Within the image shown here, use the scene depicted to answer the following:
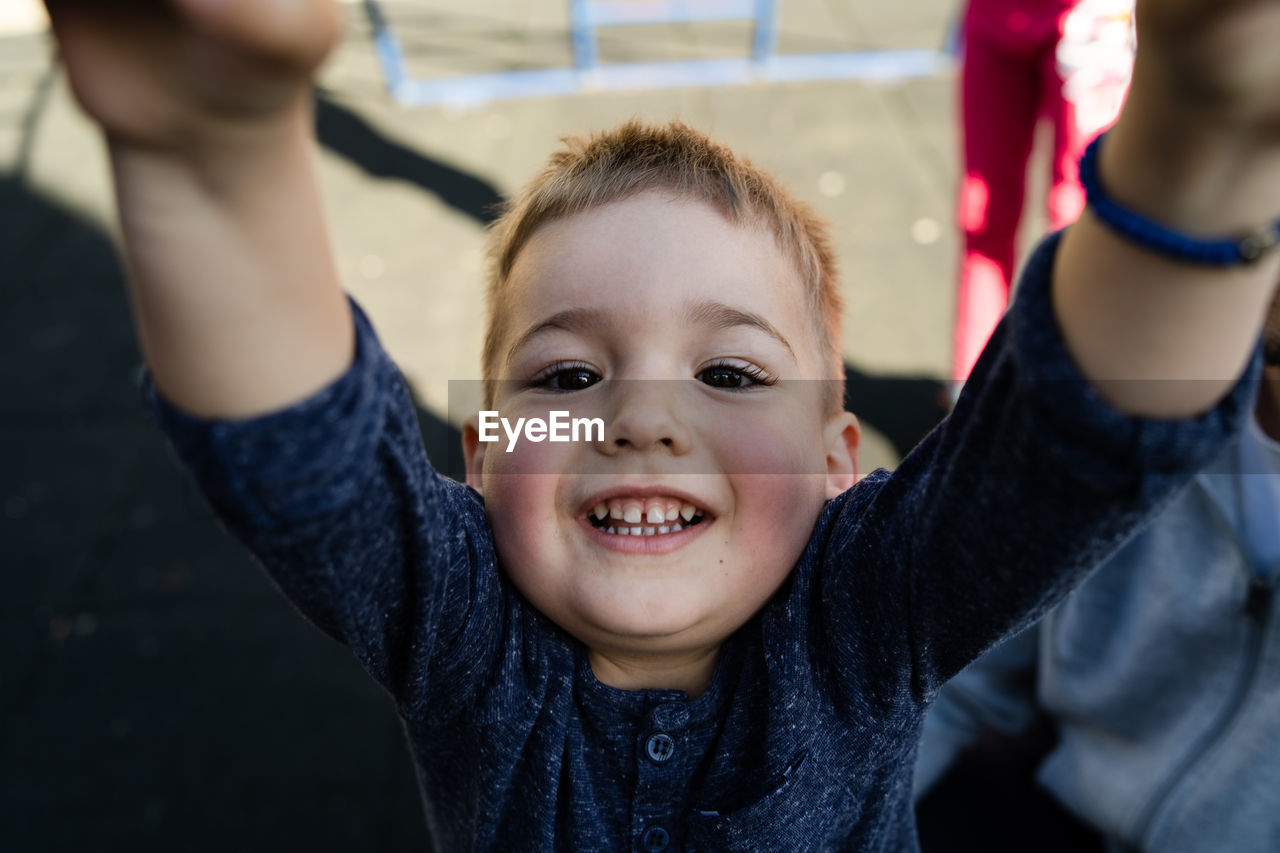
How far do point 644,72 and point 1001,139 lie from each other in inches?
99.9

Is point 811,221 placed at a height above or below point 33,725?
above

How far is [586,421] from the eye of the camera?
820 mm

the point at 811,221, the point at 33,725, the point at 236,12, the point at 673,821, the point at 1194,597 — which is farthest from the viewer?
the point at 33,725

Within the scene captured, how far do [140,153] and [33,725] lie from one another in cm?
199

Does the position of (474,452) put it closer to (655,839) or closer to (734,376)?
(734,376)

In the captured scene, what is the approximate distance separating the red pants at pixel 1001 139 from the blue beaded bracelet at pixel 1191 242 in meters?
1.49

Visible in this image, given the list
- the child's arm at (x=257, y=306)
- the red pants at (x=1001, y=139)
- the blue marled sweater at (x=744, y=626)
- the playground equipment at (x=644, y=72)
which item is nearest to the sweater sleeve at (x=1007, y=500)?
the blue marled sweater at (x=744, y=626)

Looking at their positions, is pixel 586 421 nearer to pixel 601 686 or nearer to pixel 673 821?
pixel 601 686

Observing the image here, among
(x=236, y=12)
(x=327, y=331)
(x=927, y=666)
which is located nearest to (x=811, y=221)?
(x=927, y=666)

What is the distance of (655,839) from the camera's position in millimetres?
837

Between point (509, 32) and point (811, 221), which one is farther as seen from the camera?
point (509, 32)

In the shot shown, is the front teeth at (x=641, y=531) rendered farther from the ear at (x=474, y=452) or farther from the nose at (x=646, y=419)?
the ear at (x=474, y=452)

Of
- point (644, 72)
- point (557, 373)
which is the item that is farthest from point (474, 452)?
point (644, 72)

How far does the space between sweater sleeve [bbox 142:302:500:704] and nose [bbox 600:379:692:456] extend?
0.48ft
